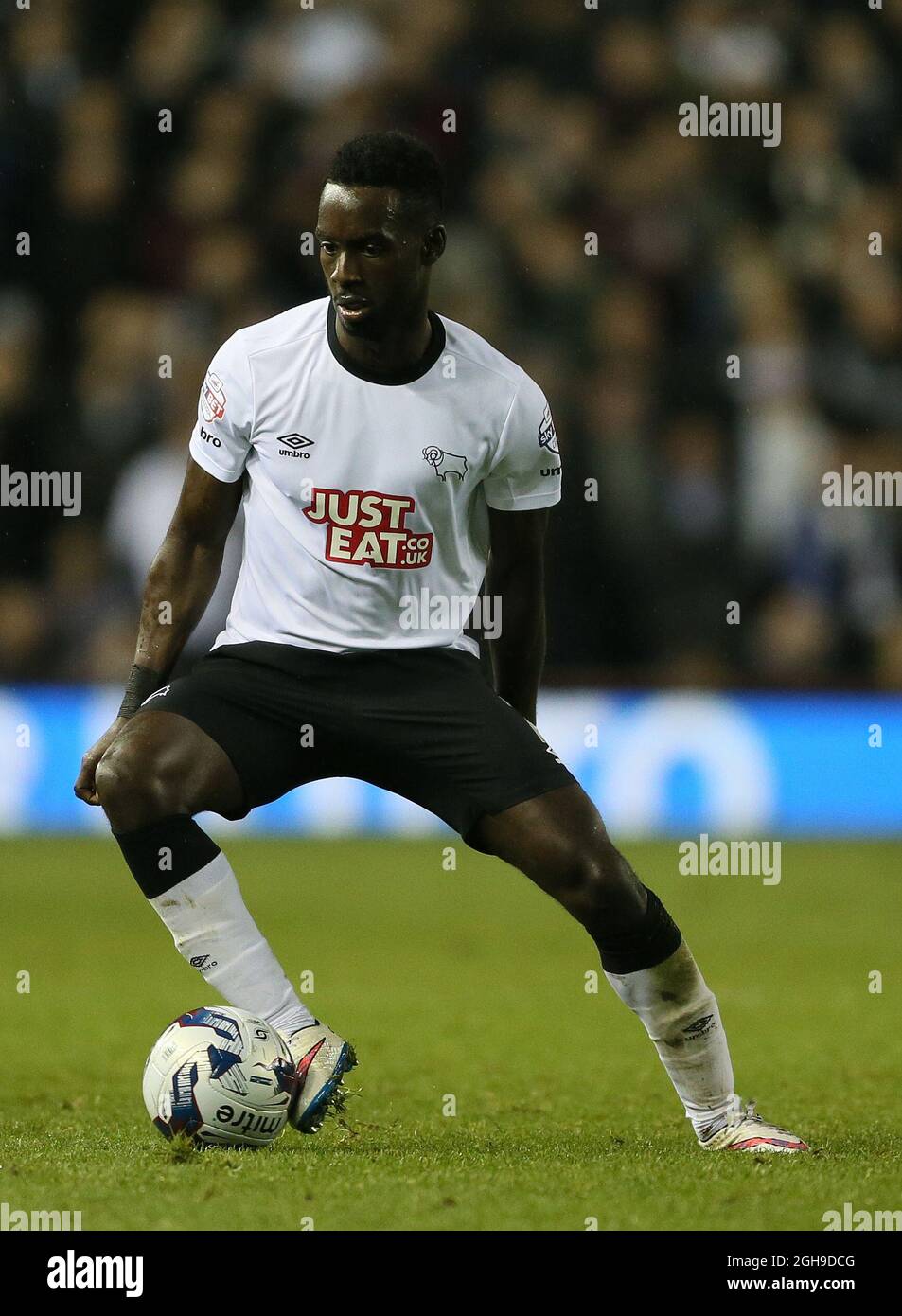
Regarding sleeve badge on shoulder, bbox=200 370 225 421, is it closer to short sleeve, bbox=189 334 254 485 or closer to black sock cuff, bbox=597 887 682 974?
short sleeve, bbox=189 334 254 485

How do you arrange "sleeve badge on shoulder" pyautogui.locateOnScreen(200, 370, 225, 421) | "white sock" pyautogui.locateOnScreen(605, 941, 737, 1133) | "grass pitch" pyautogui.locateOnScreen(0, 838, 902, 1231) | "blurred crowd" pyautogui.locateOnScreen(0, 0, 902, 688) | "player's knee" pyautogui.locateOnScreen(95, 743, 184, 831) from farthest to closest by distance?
"blurred crowd" pyautogui.locateOnScreen(0, 0, 902, 688), "sleeve badge on shoulder" pyautogui.locateOnScreen(200, 370, 225, 421), "white sock" pyautogui.locateOnScreen(605, 941, 737, 1133), "player's knee" pyautogui.locateOnScreen(95, 743, 184, 831), "grass pitch" pyautogui.locateOnScreen(0, 838, 902, 1231)

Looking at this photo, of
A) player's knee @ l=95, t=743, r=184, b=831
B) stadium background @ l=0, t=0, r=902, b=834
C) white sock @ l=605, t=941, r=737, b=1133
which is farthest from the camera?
stadium background @ l=0, t=0, r=902, b=834

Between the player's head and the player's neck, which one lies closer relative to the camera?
the player's head

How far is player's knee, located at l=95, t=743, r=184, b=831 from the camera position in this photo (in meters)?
4.66

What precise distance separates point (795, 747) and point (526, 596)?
6403 millimetres

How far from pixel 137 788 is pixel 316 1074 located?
806 millimetres

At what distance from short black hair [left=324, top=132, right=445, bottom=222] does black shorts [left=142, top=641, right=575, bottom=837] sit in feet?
3.58

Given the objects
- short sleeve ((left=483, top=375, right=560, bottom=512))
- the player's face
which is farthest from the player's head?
short sleeve ((left=483, top=375, right=560, bottom=512))

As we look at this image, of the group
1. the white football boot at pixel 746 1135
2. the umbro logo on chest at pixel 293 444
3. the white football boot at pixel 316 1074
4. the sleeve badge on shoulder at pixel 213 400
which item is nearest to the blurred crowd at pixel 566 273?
the sleeve badge on shoulder at pixel 213 400

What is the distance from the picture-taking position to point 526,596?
5129 mm

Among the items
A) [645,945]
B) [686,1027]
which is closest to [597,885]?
[645,945]

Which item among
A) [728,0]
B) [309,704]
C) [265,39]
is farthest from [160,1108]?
[728,0]

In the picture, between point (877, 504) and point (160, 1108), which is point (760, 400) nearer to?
point (877, 504)

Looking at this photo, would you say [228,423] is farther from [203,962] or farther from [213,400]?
[203,962]
